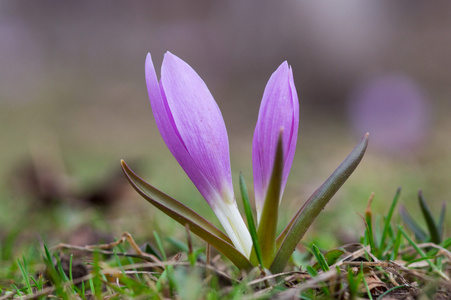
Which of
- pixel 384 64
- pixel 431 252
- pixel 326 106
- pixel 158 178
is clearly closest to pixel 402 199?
pixel 431 252

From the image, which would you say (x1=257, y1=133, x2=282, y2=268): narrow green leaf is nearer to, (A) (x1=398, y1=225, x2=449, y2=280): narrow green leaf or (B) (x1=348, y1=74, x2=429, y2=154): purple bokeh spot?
(A) (x1=398, y1=225, x2=449, y2=280): narrow green leaf

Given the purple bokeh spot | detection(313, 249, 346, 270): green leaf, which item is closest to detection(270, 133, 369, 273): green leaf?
detection(313, 249, 346, 270): green leaf

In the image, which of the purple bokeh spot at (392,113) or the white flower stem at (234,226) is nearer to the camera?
the white flower stem at (234,226)

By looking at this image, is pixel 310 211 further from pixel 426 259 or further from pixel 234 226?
pixel 426 259

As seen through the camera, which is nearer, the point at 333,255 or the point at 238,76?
the point at 333,255

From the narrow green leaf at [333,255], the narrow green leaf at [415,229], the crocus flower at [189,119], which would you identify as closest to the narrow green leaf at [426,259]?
the narrow green leaf at [333,255]

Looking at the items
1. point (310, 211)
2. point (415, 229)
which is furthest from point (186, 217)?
point (415, 229)

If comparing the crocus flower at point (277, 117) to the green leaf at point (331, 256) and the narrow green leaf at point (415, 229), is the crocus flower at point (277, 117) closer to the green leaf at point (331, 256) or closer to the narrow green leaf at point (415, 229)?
the green leaf at point (331, 256)
